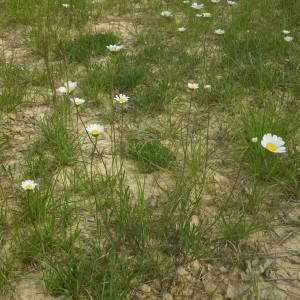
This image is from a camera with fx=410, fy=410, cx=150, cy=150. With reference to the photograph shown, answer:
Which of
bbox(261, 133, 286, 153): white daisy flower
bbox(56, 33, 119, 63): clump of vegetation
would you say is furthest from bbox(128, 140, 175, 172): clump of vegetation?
bbox(56, 33, 119, 63): clump of vegetation

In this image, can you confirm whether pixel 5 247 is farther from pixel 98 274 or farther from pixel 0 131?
pixel 0 131

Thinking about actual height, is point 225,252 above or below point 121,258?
below

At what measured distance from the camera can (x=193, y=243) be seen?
1.80 meters

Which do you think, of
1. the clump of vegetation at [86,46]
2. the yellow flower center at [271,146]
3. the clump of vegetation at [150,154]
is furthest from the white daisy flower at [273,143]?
the clump of vegetation at [86,46]

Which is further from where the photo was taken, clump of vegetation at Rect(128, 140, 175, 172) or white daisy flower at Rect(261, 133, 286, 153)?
clump of vegetation at Rect(128, 140, 175, 172)

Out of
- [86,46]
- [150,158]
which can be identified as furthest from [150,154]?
[86,46]

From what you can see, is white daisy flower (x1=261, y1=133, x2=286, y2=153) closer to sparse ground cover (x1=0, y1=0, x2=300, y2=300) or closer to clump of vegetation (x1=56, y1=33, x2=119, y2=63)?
sparse ground cover (x1=0, y1=0, x2=300, y2=300)

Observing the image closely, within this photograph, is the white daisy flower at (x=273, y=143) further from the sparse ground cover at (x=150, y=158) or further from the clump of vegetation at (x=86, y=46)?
the clump of vegetation at (x=86, y=46)

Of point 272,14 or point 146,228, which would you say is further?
point 272,14

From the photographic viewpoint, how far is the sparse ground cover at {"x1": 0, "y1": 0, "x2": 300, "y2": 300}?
1.74m

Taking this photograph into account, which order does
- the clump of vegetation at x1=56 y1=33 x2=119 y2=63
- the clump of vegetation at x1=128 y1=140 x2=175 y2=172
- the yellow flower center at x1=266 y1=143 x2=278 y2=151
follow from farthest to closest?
the clump of vegetation at x1=56 y1=33 x2=119 y2=63, the clump of vegetation at x1=128 y1=140 x2=175 y2=172, the yellow flower center at x1=266 y1=143 x2=278 y2=151

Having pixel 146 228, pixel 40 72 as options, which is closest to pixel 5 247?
pixel 146 228

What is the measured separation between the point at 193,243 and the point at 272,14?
3275 millimetres

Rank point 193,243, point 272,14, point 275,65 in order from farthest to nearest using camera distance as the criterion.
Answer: point 272,14, point 275,65, point 193,243
